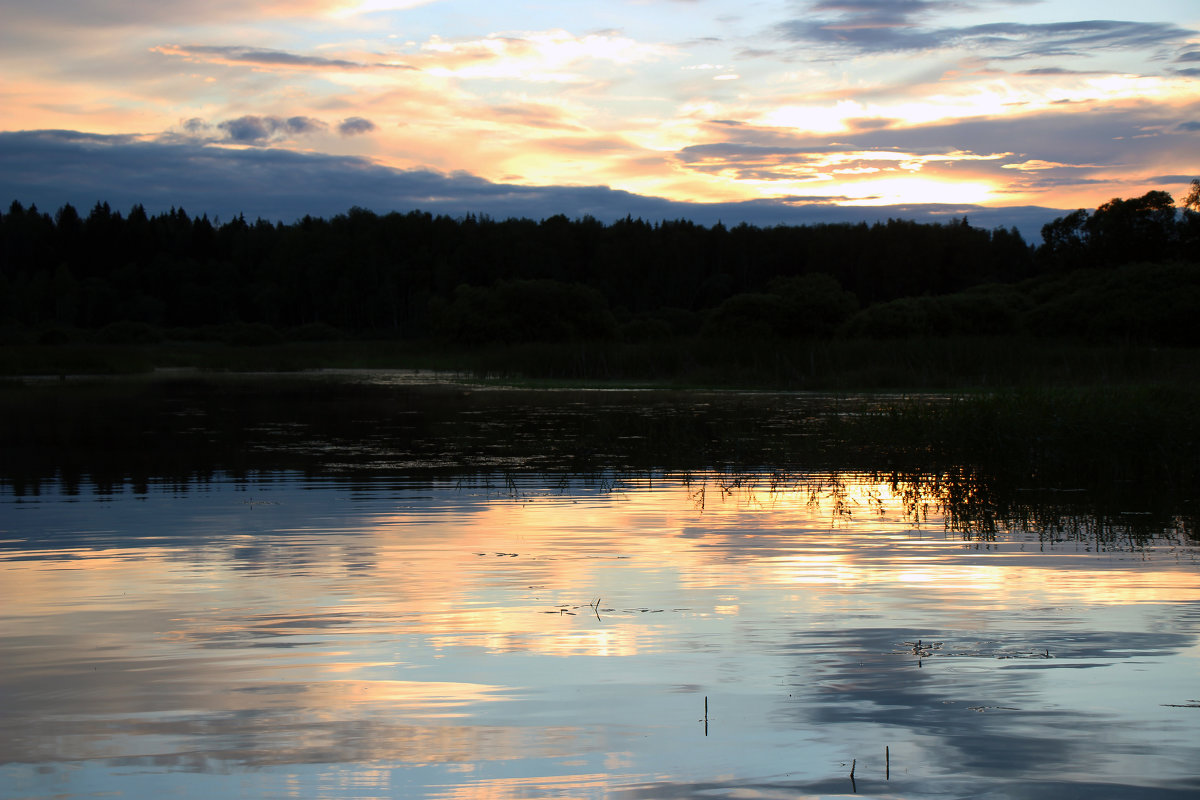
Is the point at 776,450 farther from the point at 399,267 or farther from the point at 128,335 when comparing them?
the point at 399,267

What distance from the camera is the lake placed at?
4.13 m

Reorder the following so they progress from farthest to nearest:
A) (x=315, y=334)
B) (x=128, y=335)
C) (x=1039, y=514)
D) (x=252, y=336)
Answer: (x=315, y=334) < (x=252, y=336) < (x=128, y=335) < (x=1039, y=514)

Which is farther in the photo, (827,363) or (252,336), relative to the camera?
(252,336)

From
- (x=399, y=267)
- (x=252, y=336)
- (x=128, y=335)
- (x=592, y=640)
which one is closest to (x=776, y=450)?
(x=592, y=640)

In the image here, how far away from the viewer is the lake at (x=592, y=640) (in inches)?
163

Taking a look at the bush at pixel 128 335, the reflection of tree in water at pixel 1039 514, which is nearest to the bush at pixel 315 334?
the bush at pixel 128 335

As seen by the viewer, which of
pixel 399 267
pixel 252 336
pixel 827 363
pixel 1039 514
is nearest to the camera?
pixel 1039 514

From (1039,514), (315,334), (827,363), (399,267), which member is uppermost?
(399,267)

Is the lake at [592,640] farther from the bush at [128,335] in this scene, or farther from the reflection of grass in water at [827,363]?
the bush at [128,335]

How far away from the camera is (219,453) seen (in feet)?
53.1

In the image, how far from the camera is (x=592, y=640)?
5.82m

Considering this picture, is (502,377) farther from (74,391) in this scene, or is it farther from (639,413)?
(639,413)

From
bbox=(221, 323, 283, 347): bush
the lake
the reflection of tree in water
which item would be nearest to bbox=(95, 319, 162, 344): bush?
bbox=(221, 323, 283, 347): bush

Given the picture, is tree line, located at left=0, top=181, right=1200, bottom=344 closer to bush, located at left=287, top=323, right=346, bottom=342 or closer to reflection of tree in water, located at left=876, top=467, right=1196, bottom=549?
bush, located at left=287, top=323, right=346, bottom=342
